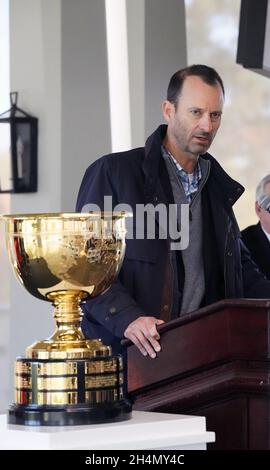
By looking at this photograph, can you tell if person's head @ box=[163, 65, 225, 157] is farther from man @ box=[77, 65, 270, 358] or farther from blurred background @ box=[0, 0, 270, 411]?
blurred background @ box=[0, 0, 270, 411]

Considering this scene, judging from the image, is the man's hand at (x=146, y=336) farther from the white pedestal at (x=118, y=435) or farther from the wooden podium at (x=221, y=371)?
the white pedestal at (x=118, y=435)

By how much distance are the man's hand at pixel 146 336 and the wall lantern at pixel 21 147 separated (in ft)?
9.80

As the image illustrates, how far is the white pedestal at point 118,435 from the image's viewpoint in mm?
2230

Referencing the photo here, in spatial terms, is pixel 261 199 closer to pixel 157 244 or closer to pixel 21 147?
pixel 21 147

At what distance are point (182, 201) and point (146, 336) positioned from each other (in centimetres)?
79

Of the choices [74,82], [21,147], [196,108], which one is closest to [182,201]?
[196,108]

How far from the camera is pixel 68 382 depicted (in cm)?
236

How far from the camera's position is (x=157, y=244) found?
3.44 metres

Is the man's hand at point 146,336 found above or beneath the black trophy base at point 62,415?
above

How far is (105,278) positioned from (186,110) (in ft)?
3.69

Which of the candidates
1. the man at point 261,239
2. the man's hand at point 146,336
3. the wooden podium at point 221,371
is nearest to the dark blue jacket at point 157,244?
the man's hand at point 146,336

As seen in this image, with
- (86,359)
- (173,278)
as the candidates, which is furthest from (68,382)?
(173,278)

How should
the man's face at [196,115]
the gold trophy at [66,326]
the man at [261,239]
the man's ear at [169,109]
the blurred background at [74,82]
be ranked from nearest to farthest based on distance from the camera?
the gold trophy at [66,326], the man's face at [196,115], the man's ear at [169,109], the man at [261,239], the blurred background at [74,82]

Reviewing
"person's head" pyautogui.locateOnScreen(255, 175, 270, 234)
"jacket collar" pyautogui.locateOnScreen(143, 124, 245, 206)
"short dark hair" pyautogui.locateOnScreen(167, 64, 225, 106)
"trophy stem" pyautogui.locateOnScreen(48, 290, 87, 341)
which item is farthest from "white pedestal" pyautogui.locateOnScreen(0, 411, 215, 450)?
"person's head" pyautogui.locateOnScreen(255, 175, 270, 234)
